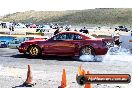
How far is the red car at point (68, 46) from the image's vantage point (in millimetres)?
18297

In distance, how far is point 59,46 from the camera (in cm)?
1858

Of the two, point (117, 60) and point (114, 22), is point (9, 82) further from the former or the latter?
point (114, 22)

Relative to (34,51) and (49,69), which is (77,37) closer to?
(34,51)

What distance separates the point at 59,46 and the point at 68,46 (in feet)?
1.51

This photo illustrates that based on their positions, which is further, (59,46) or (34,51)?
(34,51)

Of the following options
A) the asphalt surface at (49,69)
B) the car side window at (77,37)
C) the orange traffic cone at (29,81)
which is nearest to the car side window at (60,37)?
the car side window at (77,37)

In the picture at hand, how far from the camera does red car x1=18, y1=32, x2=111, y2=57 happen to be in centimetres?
1830

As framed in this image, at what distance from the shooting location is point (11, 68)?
1530 cm

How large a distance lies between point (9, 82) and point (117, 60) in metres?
8.09

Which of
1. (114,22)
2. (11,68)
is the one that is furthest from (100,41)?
(114,22)

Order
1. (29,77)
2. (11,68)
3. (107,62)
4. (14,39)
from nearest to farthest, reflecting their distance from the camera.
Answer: (29,77) < (11,68) < (107,62) < (14,39)

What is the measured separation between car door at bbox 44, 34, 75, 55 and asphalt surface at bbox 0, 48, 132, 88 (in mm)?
415

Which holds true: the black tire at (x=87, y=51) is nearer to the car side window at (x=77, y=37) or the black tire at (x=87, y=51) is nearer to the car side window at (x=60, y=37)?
the car side window at (x=77, y=37)

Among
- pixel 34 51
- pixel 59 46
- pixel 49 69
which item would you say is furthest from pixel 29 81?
pixel 34 51
